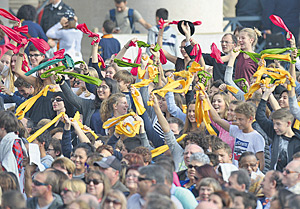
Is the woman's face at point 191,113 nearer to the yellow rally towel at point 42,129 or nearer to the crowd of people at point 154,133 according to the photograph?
the crowd of people at point 154,133

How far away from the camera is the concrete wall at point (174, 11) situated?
1719 centimetres

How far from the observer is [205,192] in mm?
7746

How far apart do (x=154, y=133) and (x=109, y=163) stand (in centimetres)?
201

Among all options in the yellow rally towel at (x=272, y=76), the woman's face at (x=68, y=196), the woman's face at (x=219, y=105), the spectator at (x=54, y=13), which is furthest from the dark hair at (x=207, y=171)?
the spectator at (x=54, y=13)

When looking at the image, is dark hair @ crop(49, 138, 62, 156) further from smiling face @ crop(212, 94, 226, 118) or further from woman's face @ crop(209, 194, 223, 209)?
woman's face @ crop(209, 194, 223, 209)

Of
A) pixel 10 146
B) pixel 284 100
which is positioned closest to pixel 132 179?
pixel 10 146

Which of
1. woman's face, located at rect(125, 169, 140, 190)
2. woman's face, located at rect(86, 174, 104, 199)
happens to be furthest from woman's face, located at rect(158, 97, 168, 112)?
woman's face, located at rect(86, 174, 104, 199)

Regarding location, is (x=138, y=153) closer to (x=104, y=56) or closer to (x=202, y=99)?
(x=202, y=99)

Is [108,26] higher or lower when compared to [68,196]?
lower

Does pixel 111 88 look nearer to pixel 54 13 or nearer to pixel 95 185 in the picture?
pixel 95 185

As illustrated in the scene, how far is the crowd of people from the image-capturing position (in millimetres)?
7863

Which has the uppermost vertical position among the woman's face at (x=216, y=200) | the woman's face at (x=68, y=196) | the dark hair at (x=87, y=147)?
the woman's face at (x=216, y=200)

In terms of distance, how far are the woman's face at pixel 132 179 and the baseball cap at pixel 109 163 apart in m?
0.45

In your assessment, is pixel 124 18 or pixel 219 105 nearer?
pixel 219 105
